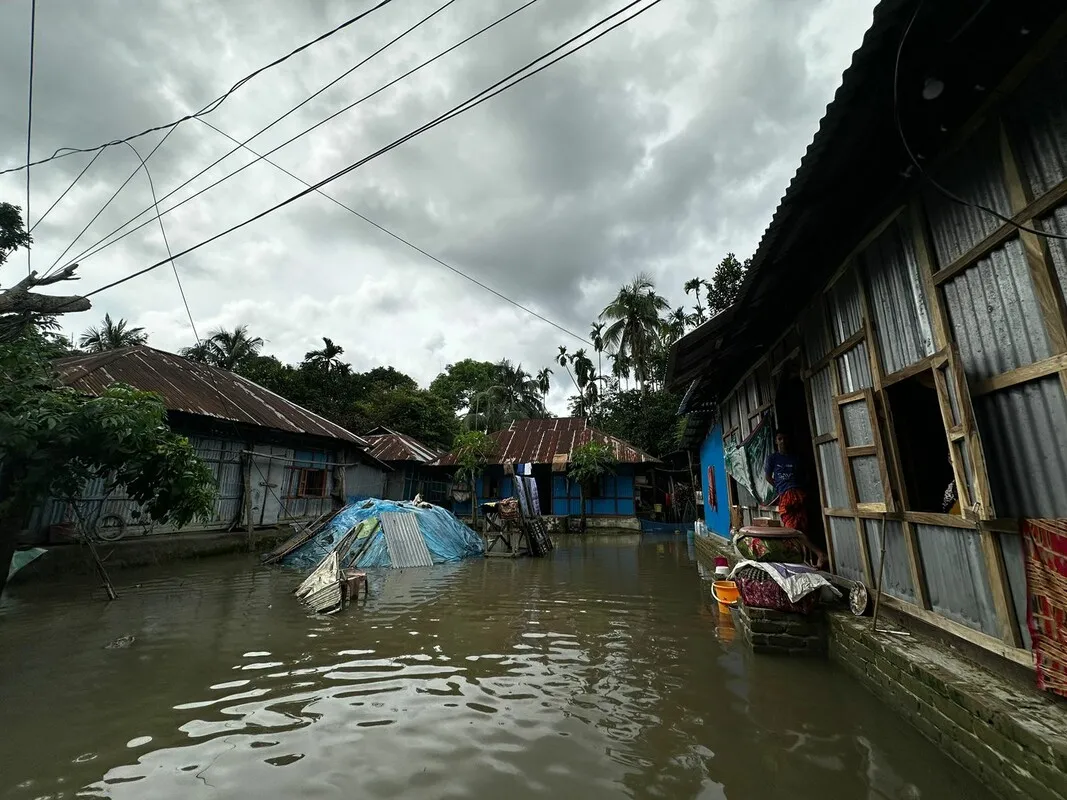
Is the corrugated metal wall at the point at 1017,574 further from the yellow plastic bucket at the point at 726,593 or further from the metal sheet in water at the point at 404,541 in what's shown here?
the metal sheet in water at the point at 404,541

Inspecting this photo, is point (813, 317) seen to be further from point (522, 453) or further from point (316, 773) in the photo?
point (522, 453)

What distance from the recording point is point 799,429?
7512mm

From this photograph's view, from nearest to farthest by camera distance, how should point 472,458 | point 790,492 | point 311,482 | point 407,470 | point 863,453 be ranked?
point 863,453
point 790,492
point 311,482
point 472,458
point 407,470

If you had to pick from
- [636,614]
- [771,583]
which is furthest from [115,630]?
[771,583]

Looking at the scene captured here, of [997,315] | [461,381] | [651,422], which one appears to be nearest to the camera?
[997,315]

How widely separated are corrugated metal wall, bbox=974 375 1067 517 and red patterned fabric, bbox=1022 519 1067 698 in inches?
7.2

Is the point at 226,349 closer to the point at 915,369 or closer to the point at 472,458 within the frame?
the point at 472,458

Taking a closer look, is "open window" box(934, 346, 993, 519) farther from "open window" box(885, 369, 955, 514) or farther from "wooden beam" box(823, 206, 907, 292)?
"wooden beam" box(823, 206, 907, 292)

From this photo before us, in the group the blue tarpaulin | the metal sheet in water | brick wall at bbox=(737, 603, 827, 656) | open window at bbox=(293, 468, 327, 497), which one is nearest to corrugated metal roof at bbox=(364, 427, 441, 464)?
open window at bbox=(293, 468, 327, 497)

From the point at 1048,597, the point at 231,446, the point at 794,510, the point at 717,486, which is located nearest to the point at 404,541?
the point at 231,446

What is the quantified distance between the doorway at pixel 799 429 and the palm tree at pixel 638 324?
67.4 feet

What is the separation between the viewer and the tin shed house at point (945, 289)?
2.61m

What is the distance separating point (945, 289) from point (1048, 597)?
2.05 metres

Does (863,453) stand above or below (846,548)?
above
